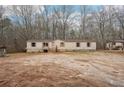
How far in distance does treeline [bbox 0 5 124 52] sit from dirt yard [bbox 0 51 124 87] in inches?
8.5

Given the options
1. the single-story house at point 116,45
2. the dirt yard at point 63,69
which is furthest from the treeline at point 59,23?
the dirt yard at point 63,69

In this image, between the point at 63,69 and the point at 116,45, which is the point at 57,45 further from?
the point at 116,45

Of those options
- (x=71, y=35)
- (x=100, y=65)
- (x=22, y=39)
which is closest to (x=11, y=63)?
(x=22, y=39)

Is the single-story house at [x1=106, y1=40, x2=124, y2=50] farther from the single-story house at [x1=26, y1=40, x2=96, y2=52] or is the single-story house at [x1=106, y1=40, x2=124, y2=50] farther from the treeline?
the single-story house at [x1=26, y1=40, x2=96, y2=52]

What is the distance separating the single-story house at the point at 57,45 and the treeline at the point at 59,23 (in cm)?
7

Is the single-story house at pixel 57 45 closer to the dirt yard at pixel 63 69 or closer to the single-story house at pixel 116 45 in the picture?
the dirt yard at pixel 63 69

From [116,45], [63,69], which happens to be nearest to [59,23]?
[63,69]

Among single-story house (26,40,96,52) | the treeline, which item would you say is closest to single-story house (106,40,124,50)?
the treeline

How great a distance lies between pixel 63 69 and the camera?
3.55m

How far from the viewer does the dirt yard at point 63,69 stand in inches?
135

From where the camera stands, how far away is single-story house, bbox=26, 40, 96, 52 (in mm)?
3666

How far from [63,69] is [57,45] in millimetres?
411

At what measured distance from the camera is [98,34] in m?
3.69

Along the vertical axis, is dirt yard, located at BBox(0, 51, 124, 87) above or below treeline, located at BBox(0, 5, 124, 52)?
below
